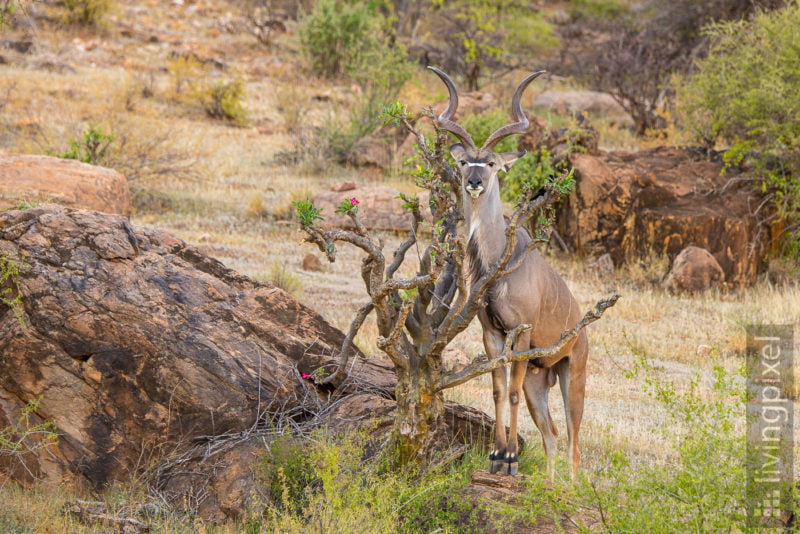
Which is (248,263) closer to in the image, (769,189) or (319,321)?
(319,321)

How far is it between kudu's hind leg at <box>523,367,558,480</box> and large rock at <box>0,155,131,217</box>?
7.16m

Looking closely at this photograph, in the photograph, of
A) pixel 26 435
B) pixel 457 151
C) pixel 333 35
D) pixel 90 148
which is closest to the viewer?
pixel 26 435

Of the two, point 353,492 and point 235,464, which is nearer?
point 353,492

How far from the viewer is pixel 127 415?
20.6ft

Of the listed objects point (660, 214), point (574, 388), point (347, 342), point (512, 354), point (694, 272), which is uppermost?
point (512, 354)

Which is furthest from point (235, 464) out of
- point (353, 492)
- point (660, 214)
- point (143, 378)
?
point (660, 214)

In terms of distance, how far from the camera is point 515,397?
20.1 feet

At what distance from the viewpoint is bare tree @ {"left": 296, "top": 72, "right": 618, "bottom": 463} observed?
221 inches

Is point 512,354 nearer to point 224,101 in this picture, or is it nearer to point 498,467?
point 498,467

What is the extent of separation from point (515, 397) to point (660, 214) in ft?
31.8

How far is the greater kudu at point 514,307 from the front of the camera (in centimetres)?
606

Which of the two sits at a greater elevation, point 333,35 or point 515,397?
point 333,35

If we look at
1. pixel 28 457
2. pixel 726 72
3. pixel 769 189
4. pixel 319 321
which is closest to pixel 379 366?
pixel 319 321

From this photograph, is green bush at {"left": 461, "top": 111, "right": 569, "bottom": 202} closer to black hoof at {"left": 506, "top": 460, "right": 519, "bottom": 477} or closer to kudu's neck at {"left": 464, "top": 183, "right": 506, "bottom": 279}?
kudu's neck at {"left": 464, "top": 183, "right": 506, "bottom": 279}
